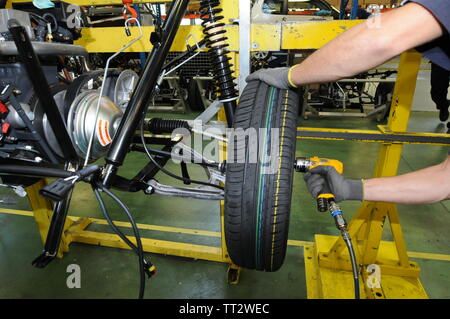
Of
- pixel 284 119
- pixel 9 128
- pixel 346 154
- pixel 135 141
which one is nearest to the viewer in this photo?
pixel 284 119

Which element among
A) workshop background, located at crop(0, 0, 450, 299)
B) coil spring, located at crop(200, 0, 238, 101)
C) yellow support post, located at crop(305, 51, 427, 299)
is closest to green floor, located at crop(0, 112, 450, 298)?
workshop background, located at crop(0, 0, 450, 299)

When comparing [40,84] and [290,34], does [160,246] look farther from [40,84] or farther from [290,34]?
[290,34]

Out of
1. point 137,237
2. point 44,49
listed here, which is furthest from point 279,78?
point 44,49

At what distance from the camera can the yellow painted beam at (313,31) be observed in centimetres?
125

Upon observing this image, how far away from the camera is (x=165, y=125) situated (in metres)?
1.30

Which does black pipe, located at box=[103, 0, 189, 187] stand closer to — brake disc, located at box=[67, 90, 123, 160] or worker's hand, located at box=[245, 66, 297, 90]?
brake disc, located at box=[67, 90, 123, 160]

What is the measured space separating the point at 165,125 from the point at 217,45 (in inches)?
16.8

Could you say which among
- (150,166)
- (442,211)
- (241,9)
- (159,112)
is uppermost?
(241,9)

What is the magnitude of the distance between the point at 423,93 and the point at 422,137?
5.69 meters

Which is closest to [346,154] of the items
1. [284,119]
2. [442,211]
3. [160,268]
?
[442,211]

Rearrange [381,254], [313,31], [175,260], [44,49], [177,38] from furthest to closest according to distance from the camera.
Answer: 1. [175,260]
2. [381,254]
3. [177,38]
4. [313,31]
5. [44,49]

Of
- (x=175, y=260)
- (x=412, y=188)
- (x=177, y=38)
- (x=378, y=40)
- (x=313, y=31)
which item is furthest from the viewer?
(x=175, y=260)
